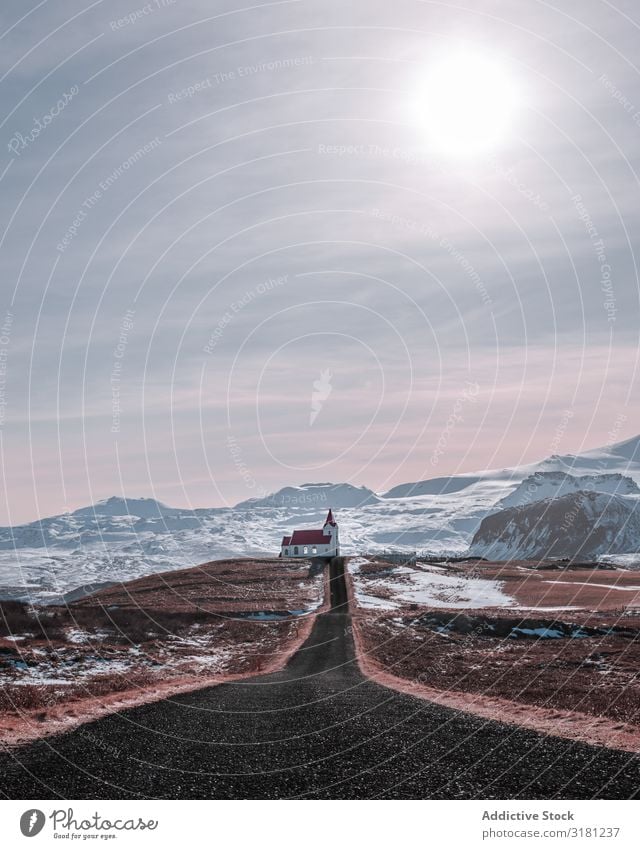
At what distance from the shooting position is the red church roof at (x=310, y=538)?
5487 inches

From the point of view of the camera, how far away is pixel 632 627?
60.9 metres

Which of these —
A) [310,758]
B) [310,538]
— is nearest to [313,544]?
[310,538]

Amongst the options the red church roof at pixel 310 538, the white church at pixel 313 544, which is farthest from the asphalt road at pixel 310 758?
the white church at pixel 313 544

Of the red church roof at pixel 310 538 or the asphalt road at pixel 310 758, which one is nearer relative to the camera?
the asphalt road at pixel 310 758

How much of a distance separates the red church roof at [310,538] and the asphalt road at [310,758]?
115 m

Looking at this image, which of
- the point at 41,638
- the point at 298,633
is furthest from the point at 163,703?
the point at 298,633

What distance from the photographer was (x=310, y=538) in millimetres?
141125

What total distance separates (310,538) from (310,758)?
125478 mm

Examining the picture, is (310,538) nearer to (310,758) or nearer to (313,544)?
(313,544)

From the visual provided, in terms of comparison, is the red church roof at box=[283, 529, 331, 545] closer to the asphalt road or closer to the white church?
the white church

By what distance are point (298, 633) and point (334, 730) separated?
36.2 meters

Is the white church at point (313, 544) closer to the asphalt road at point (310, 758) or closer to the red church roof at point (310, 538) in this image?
the red church roof at point (310, 538)

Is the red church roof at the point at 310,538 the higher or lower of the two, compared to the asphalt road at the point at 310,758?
lower

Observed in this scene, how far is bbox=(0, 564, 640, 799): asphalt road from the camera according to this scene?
1400cm
